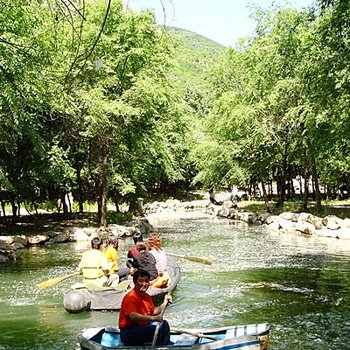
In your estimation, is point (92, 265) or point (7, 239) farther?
point (7, 239)

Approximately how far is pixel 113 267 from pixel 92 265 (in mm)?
732

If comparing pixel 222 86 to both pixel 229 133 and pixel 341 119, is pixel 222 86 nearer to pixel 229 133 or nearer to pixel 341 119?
pixel 229 133

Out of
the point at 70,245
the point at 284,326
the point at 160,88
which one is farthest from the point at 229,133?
the point at 284,326

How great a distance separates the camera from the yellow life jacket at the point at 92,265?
10891 millimetres

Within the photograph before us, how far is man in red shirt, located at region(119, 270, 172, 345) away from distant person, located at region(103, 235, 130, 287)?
173 inches

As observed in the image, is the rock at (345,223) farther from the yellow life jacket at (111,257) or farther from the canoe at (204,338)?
the canoe at (204,338)

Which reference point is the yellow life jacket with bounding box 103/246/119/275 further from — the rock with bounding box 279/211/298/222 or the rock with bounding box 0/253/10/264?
the rock with bounding box 279/211/298/222

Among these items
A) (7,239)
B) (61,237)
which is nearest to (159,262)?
(7,239)

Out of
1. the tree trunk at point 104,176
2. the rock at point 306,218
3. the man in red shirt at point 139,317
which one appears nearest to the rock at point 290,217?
the rock at point 306,218

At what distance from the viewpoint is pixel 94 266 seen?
1092cm

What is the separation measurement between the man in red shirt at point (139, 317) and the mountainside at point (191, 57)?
10.3 ft

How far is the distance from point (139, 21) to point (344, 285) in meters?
17.1

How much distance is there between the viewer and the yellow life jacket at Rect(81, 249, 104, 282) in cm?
1089

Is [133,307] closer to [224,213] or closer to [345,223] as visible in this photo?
[345,223]
